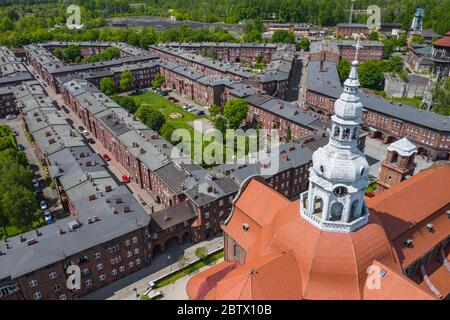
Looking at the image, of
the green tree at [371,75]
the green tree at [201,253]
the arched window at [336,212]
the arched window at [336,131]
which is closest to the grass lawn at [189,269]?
the green tree at [201,253]

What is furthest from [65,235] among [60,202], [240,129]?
[240,129]

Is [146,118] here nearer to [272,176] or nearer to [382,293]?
[272,176]

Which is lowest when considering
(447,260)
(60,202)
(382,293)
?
Answer: (60,202)

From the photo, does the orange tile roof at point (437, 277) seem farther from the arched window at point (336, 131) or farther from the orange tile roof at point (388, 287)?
the arched window at point (336, 131)

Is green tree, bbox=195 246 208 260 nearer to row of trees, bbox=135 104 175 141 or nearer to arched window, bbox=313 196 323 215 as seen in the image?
arched window, bbox=313 196 323 215

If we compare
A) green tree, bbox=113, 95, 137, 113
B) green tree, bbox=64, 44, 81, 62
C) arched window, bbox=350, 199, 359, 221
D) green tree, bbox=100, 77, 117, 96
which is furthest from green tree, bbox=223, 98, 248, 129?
green tree, bbox=64, 44, 81, 62

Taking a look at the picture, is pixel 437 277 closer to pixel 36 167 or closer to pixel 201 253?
pixel 201 253

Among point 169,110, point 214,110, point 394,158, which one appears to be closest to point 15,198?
point 394,158
